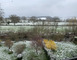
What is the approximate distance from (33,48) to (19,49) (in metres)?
1.59

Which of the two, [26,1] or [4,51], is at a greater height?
[26,1]

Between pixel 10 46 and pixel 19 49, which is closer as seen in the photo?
pixel 19 49

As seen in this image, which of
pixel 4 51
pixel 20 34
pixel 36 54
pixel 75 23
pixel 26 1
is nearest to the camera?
pixel 36 54

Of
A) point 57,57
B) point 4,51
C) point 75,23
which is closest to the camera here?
point 57,57

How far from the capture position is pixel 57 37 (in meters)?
16.8

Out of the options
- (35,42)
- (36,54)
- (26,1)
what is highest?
(26,1)

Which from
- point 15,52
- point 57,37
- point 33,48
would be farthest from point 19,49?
point 57,37

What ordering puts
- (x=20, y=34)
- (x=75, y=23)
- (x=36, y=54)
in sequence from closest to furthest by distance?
(x=36, y=54) → (x=20, y=34) → (x=75, y=23)

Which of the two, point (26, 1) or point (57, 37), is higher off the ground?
point (26, 1)

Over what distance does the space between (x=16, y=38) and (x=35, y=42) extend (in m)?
5.75

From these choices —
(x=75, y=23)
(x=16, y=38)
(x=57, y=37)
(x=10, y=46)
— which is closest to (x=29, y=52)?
(x=10, y=46)

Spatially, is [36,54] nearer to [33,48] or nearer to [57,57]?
[33,48]

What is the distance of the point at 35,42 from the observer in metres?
11.1

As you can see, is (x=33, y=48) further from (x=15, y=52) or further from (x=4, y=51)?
(x=4, y=51)
